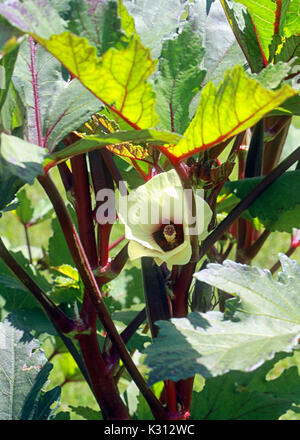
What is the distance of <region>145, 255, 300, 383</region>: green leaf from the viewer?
460 mm

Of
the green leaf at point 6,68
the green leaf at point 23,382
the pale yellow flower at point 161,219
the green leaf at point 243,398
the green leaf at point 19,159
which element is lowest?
the green leaf at point 243,398

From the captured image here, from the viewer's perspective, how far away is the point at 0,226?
8.71 ft

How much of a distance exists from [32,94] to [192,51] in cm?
16

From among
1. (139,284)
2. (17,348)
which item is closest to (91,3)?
(17,348)

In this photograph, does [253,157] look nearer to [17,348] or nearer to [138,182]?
[138,182]

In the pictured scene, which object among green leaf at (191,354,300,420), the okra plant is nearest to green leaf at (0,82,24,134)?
the okra plant

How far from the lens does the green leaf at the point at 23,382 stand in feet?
2.11

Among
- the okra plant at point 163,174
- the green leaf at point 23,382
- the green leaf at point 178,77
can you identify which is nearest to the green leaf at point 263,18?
the okra plant at point 163,174

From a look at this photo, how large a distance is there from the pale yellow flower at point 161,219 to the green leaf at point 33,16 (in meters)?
0.16

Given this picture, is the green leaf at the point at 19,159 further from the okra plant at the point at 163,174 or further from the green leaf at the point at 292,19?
the green leaf at the point at 292,19

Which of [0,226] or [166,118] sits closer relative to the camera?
[166,118]

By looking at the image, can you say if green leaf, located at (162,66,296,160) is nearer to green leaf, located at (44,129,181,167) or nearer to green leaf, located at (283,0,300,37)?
green leaf, located at (44,129,181,167)

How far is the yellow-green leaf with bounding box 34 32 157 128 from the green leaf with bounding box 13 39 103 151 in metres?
0.06

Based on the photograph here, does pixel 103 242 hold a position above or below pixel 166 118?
Result: below
